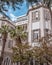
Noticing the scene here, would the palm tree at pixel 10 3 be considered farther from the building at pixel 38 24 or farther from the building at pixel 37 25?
the building at pixel 38 24

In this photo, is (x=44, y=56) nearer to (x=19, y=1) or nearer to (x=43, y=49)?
(x=43, y=49)

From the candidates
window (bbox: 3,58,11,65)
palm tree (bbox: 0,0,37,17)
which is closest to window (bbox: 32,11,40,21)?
window (bbox: 3,58,11,65)

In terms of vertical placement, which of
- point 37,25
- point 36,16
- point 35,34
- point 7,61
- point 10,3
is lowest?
point 7,61

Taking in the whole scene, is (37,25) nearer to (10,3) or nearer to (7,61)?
(7,61)

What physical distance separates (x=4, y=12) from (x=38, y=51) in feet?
56.2

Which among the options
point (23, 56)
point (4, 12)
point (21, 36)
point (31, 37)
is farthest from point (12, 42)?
point (4, 12)

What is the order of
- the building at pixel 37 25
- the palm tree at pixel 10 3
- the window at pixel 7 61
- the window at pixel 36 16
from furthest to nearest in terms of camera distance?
the window at pixel 7 61 < the window at pixel 36 16 < the building at pixel 37 25 < the palm tree at pixel 10 3

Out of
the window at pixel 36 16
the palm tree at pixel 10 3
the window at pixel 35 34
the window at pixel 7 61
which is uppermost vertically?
the window at pixel 36 16

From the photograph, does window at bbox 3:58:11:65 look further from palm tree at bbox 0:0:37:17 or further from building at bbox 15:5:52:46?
palm tree at bbox 0:0:37:17

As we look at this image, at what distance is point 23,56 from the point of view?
2555 centimetres

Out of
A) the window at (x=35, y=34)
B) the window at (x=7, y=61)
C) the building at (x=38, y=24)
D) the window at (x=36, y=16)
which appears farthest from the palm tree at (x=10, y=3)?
the window at (x=7, y=61)

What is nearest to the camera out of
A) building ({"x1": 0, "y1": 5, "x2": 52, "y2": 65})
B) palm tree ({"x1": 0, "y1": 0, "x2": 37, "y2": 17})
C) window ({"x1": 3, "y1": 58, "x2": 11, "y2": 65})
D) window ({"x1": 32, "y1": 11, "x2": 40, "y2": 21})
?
palm tree ({"x1": 0, "y1": 0, "x2": 37, "y2": 17})

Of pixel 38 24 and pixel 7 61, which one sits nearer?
pixel 38 24

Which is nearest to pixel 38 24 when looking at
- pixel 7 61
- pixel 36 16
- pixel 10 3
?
pixel 36 16
